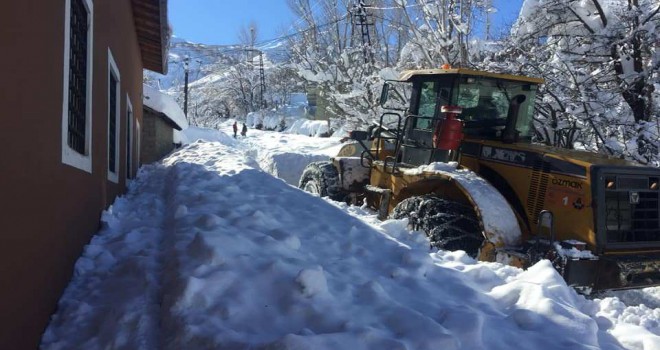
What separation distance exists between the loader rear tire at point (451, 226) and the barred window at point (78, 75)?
11.0 ft

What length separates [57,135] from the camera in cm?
306

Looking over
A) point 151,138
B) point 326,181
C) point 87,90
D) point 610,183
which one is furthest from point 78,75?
point 151,138

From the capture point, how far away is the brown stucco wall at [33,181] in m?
2.14

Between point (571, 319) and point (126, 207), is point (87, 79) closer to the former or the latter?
point (126, 207)

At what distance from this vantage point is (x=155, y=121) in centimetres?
1695

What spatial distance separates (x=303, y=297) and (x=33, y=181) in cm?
147

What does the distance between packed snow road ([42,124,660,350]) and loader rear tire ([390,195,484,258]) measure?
0.85 metres

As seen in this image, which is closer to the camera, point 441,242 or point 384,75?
point 441,242

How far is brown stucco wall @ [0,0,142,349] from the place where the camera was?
84.4 inches

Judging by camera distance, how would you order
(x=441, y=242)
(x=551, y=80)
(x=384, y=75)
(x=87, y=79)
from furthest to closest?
(x=384, y=75) < (x=551, y=80) < (x=441, y=242) < (x=87, y=79)

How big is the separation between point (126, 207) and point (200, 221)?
8.59ft

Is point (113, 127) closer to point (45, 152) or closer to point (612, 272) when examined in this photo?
point (45, 152)

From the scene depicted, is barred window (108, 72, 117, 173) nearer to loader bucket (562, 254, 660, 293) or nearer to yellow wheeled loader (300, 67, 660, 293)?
yellow wheeled loader (300, 67, 660, 293)

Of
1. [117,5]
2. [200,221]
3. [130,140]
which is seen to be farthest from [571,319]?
[130,140]
